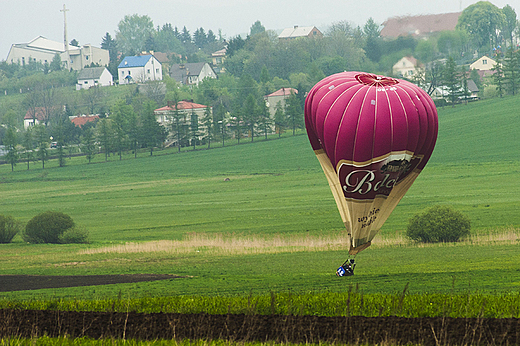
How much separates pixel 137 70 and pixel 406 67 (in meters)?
123

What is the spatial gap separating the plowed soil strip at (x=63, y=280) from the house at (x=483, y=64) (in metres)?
62.6

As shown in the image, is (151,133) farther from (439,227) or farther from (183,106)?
(439,227)

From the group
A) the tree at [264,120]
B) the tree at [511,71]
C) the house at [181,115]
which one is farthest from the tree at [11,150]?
the tree at [511,71]

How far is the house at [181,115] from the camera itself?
96694 mm

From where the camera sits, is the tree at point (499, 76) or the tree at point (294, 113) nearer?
the tree at point (499, 76)

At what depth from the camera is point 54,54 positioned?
184 meters

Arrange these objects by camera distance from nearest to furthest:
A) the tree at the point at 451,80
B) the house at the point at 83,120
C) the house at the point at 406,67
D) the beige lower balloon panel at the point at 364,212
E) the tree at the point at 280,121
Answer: the beige lower balloon panel at the point at 364,212 < the house at the point at 406,67 < the tree at the point at 451,80 < the tree at the point at 280,121 < the house at the point at 83,120

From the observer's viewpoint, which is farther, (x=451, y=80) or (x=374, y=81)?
(x=451, y=80)

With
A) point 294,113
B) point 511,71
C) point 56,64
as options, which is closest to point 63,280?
point 294,113

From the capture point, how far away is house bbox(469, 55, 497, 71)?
8169cm

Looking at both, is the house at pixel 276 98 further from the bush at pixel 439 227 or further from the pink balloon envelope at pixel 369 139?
the pink balloon envelope at pixel 369 139

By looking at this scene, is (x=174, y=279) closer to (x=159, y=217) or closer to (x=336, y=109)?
(x=336, y=109)

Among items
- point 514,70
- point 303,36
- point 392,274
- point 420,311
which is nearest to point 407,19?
point 392,274

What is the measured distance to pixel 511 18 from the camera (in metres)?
75.9
